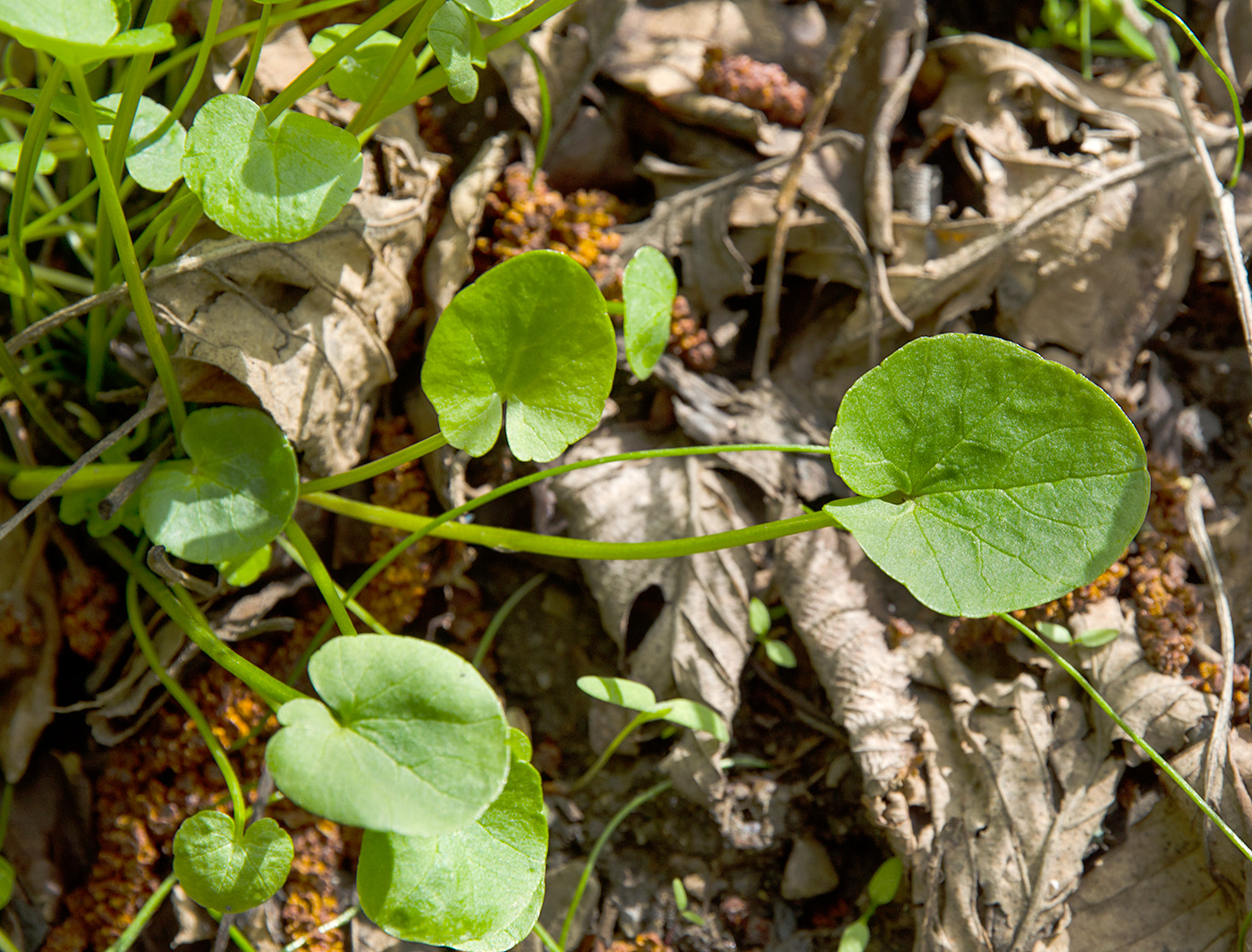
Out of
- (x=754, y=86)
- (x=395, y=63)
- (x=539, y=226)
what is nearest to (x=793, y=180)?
(x=754, y=86)

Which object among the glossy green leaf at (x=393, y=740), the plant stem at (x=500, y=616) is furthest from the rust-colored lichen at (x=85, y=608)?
the glossy green leaf at (x=393, y=740)

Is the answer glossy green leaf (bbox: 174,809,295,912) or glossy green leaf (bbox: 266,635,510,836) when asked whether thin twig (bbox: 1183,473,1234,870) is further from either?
glossy green leaf (bbox: 174,809,295,912)

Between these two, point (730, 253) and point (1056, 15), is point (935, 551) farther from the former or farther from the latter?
point (1056, 15)

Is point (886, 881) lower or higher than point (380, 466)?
lower

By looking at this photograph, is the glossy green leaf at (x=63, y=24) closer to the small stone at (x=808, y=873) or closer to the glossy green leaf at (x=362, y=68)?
the glossy green leaf at (x=362, y=68)

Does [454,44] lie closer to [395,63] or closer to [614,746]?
[395,63]

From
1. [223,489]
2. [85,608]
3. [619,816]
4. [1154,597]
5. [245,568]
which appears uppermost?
[223,489]
